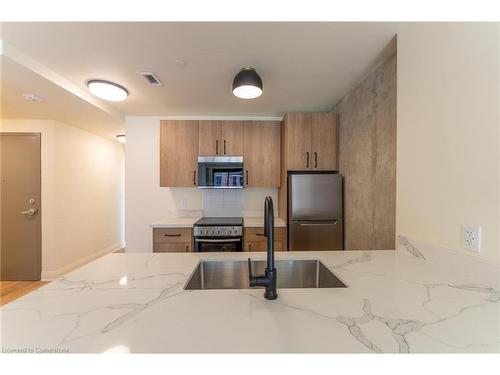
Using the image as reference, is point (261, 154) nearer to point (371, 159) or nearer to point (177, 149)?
point (177, 149)

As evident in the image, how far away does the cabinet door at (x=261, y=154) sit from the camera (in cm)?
297

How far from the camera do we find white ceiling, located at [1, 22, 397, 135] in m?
1.42

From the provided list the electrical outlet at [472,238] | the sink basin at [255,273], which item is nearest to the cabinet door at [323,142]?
the sink basin at [255,273]

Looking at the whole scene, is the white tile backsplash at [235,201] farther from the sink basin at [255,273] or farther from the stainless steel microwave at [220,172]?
the sink basin at [255,273]

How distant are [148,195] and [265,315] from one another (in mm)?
2994

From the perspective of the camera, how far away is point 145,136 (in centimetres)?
320

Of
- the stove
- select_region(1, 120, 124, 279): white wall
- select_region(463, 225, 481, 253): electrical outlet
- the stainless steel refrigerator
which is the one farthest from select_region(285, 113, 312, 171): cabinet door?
select_region(1, 120, 124, 279): white wall

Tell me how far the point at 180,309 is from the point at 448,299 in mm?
953

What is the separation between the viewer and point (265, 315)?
0.68 m

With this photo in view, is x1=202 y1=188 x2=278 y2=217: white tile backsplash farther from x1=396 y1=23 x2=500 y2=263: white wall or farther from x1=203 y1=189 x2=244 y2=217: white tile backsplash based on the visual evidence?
x1=396 y1=23 x2=500 y2=263: white wall

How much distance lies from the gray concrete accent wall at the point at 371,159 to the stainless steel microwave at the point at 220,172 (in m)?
1.31

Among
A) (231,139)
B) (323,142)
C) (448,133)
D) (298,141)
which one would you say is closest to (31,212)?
(231,139)

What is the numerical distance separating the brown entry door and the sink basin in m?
3.35
